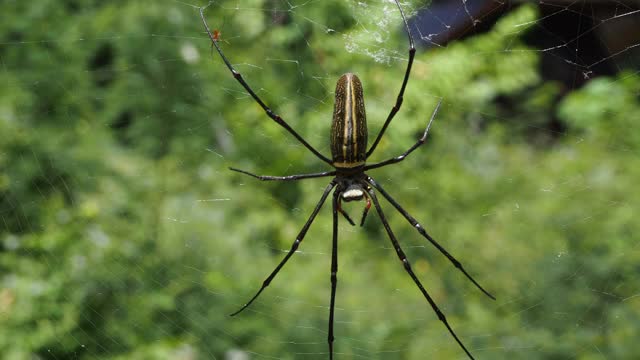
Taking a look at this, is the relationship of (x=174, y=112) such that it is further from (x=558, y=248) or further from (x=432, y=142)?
(x=558, y=248)

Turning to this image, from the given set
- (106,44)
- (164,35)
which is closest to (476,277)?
(164,35)

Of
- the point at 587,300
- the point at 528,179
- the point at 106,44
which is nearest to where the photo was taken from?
the point at 587,300

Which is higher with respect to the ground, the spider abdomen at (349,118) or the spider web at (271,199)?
the spider abdomen at (349,118)

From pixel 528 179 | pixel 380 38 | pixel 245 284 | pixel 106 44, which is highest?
pixel 380 38

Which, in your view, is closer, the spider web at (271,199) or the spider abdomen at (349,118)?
the spider abdomen at (349,118)
